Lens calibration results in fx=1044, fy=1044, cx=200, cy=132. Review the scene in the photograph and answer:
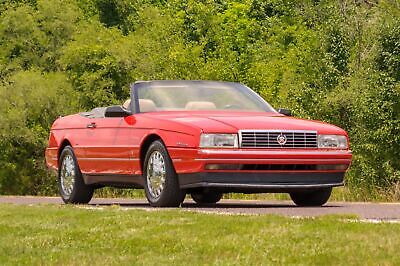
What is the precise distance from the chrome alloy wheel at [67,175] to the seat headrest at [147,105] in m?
1.81

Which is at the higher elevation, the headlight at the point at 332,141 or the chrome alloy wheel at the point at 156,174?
the headlight at the point at 332,141

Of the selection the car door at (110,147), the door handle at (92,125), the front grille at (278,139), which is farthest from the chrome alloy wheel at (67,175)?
the front grille at (278,139)

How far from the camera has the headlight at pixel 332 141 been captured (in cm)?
1208

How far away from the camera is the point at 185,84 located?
1352 centimetres

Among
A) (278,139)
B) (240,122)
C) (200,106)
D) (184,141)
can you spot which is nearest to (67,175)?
(200,106)

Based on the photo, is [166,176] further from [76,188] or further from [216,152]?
[76,188]

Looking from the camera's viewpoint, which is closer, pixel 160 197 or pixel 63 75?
pixel 160 197

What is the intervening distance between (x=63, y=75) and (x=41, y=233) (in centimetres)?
5149

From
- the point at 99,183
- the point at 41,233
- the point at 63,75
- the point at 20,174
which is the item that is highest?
the point at 41,233

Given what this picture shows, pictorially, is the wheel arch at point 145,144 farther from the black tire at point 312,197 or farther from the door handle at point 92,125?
the black tire at point 312,197

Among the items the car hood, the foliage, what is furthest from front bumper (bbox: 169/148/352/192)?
the foliage

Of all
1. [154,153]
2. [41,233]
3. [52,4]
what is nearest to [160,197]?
[154,153]

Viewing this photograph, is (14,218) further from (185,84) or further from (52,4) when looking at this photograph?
(52,4)

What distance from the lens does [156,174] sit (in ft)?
40.1
